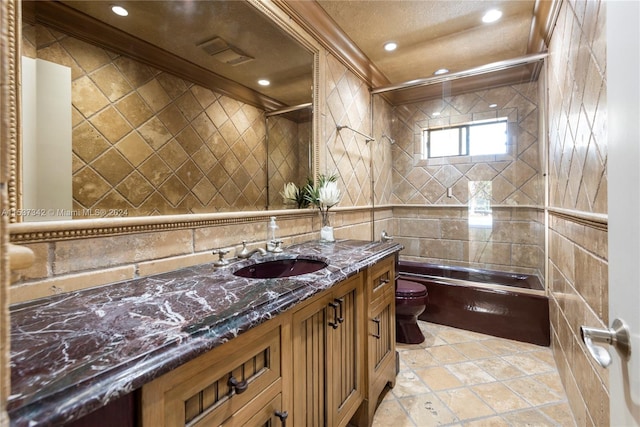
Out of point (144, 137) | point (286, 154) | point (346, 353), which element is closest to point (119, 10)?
point (144, 137)

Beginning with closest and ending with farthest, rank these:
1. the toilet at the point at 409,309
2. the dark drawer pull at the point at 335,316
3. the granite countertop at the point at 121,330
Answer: the granite countertop at the point at 121,330, the dark drawer pull at the point at 335,316, the toilet at the point at 409,309

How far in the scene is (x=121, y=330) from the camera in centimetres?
61

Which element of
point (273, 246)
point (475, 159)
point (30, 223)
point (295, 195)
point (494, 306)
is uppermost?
point (475, 159)

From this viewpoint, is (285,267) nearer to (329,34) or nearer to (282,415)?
(282,415)

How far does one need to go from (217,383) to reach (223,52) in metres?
1.45

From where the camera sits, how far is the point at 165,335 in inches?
23.0

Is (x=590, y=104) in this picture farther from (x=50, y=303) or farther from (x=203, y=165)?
(x=50, y=303)

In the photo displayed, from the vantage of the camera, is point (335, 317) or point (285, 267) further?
point (285, 267)

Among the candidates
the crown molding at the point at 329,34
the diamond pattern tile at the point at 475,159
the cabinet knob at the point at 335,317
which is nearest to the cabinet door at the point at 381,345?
the cabinet knob at the point at 335,317

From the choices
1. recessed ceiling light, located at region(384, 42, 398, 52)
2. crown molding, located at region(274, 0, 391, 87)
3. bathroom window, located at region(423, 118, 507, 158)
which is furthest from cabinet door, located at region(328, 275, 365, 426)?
bathroom window, located at region(423, 118, 507, 158)

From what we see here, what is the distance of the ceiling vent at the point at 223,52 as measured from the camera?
1369mm

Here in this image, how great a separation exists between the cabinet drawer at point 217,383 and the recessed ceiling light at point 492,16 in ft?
8.17

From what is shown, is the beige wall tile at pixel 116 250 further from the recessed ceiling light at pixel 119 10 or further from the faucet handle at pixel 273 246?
the recessed ceiling light at pixel 119 10

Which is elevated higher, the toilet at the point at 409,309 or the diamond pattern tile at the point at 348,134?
the diamond pattern tile at the point at 348,134
